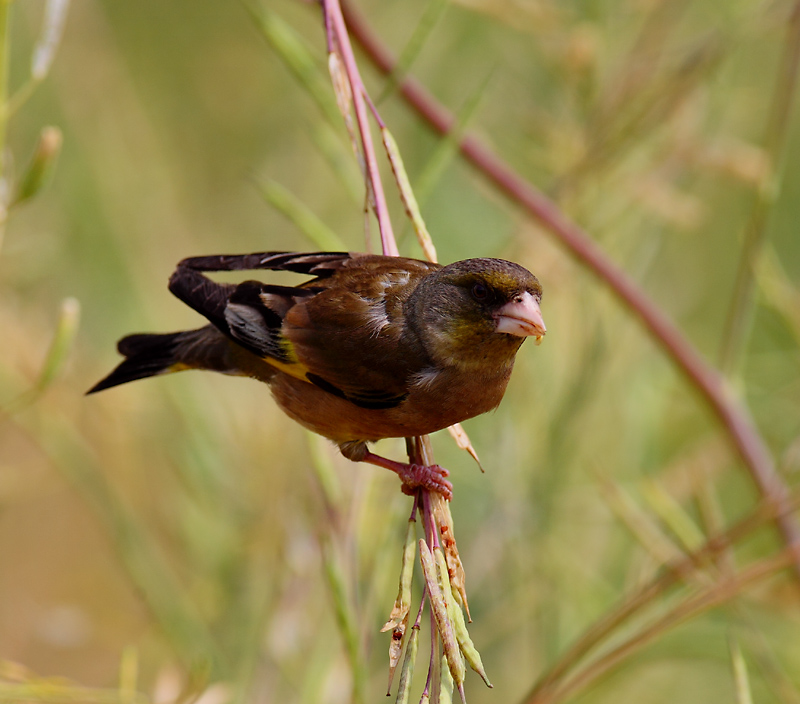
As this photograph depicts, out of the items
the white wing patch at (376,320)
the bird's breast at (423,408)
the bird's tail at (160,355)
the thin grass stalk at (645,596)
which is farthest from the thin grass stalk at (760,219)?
the bird's tail at (160,355)

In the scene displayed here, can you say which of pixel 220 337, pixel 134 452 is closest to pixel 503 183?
pixel 220 337

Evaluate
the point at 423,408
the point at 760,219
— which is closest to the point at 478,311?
the point at 423,408

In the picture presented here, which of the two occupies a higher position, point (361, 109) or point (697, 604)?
point (361, 109)

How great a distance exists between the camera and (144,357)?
10.4ft

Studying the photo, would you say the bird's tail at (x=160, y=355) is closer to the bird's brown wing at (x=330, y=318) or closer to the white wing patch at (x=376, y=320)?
the bird's brown wing at (x=330, y=318)

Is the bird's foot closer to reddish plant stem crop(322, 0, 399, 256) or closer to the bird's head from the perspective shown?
the bird's head

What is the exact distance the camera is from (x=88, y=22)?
5207 mm

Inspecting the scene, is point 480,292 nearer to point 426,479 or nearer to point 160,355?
point 426,479

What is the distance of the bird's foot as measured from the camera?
1.99 m

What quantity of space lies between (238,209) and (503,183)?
128 inches

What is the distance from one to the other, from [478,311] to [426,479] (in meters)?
0.59

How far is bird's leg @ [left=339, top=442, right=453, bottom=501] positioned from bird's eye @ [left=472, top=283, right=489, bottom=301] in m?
0.47

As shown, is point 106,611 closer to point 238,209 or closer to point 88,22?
point 238,209

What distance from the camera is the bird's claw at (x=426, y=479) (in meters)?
1.97
